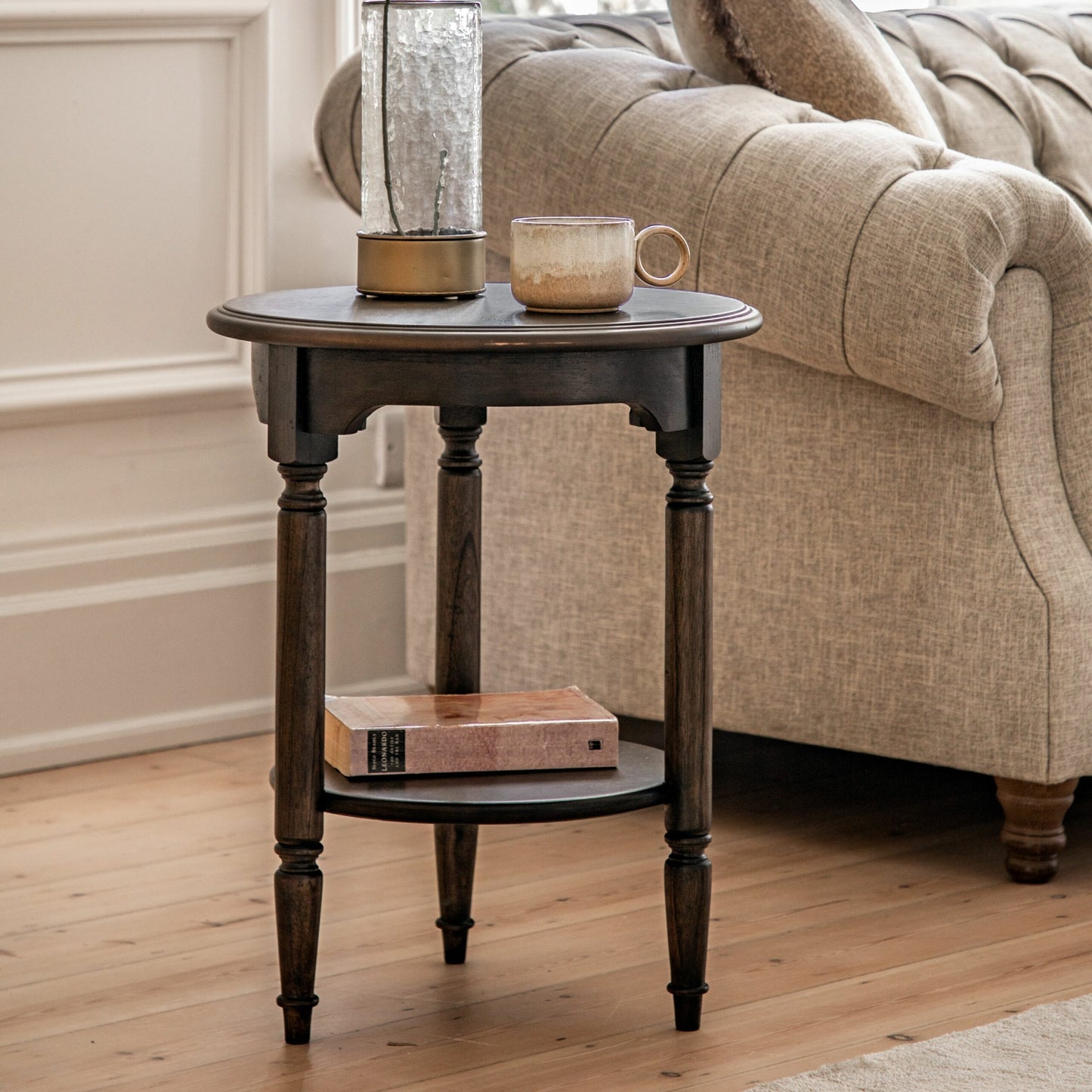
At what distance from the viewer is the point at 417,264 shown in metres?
1.54

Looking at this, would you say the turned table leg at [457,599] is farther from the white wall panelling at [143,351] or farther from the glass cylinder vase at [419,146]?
the white wall panelling at [143,351]

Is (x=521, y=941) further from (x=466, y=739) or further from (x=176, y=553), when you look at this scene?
(x=176, y=553)

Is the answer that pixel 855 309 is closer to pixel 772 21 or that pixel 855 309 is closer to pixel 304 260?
pixel 772 21

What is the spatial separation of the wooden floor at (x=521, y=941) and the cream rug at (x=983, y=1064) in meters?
0.04

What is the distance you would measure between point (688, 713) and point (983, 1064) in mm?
363

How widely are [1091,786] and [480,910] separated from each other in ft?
2.86

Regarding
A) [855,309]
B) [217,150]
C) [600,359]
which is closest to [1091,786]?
[855,309]

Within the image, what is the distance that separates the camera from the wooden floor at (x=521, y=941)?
153 cm

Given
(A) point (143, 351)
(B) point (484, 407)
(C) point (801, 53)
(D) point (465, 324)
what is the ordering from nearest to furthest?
(D) point (465, 324) < (B) point (484, 407) < (C) point (801, 53) < (A) point (143, 351)

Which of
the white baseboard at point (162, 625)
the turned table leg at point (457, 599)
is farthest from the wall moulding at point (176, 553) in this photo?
the turned table leg at point (457, 599)

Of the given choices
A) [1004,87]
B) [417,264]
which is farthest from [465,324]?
[1004,87]

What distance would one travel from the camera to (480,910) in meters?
1.88

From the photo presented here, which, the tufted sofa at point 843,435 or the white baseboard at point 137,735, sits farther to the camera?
the white baseboard at point 137,735

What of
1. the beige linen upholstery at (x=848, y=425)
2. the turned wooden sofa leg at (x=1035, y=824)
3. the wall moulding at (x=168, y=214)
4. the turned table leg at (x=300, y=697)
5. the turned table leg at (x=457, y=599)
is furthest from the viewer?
the wall moulding at (x=168, y=214)
